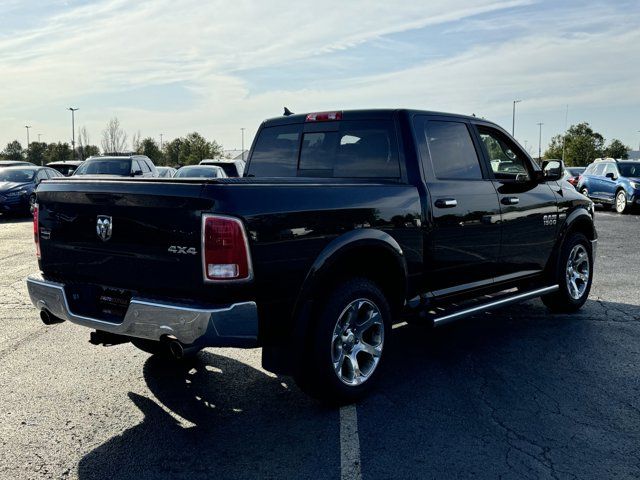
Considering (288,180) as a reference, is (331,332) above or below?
below

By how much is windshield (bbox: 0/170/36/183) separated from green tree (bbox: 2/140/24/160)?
7355 centimetres

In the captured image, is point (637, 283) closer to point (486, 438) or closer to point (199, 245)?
point (486, 438)

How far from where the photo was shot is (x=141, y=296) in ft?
11.9

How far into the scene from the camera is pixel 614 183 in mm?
21188

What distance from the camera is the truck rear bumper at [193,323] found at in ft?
11.0

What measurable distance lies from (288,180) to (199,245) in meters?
0.82

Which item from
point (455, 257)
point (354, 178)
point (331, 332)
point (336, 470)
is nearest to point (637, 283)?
point (455, 257)

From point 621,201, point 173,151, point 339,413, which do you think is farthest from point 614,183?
point 173,151

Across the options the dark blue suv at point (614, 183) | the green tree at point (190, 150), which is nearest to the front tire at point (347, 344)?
the dark blue suv at point (614, 183)

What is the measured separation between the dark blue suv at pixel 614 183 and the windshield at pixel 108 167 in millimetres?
15586

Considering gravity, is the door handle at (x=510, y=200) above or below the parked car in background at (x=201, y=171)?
below

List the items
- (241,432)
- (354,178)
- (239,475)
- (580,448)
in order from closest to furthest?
(239,475), (580,448), (241,432), (354,178)

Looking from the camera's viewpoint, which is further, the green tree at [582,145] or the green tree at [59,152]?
the green tree at [59,152]

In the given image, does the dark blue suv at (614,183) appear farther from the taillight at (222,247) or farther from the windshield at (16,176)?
the taillight at (222,247)
